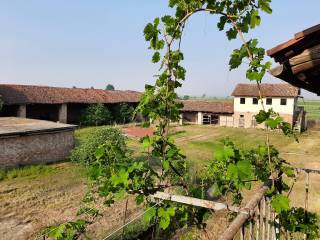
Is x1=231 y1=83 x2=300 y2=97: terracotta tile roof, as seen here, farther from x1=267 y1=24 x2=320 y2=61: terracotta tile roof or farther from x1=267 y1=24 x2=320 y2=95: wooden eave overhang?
x1=267 y1=24 x2=320 y2=61: terracotta tile roof

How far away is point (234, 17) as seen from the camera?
10.8 ft

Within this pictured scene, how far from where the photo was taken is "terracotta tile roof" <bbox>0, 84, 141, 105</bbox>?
30784 mm

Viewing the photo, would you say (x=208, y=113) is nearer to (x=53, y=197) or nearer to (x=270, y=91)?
(x=270, y=91)

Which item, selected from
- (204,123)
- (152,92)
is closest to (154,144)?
(152,92)

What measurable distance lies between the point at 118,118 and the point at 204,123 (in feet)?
41.3

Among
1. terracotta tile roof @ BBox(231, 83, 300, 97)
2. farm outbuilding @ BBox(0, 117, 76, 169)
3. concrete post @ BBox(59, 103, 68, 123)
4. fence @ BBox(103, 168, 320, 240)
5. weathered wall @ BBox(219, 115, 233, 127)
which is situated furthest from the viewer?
weathered wall @ BBox(219, 115, 233, 127)

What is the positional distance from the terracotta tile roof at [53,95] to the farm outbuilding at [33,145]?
42.6ft

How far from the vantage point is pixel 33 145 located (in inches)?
695

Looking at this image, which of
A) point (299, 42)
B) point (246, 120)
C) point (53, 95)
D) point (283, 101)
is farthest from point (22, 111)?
point (299, 42)

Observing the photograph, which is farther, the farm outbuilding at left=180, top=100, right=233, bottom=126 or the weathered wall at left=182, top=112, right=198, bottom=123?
the weathered wall at left=182, top=112, right=198, bottom=123

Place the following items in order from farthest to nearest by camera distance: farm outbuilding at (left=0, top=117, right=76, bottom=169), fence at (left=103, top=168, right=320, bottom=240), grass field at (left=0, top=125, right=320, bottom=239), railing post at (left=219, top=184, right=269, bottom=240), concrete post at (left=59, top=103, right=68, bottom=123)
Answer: concrete post at (left=59, top=103, right=68, bottom=123), farm outbuilding at (left=0, top=117, right=76, bottom=169), grass field at (left=0, top=125, right=320, bottom=239), fence at (left=103, top=168, right=320, bottom=240), railing post at (left=219, top=184, right=269, bottom=240)

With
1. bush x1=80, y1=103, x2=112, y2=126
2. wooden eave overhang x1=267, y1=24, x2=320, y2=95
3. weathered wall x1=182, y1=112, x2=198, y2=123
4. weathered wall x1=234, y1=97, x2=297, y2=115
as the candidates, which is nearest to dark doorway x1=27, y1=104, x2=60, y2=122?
bush x1=80, y1=103, x2=112, y2=126

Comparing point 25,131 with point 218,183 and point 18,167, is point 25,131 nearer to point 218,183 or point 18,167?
point 18,167

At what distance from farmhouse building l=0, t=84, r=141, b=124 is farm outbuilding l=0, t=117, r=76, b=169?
41.9 feet
